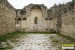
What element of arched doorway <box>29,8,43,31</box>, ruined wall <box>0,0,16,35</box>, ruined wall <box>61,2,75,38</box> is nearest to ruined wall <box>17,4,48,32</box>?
arched doorway <box>29,8,43,31</box>

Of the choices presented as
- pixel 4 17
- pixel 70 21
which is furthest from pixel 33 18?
pixel 70 21

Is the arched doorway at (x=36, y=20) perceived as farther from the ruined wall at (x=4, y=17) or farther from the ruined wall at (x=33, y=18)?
the ruined wall at (x=4, y=17)

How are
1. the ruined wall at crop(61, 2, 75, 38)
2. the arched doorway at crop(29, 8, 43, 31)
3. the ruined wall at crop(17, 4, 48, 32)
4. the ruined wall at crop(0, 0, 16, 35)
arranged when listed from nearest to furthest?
the ruined wall at crop(61, 2, 75, 38), the ruined wall at crop(0, 0, 16, 35), the ruined wall at crop(17, 4, 48, 32), the arched doorway at crop(29, 8, 43, 31)

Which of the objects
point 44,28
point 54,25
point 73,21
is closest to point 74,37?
point 73,21

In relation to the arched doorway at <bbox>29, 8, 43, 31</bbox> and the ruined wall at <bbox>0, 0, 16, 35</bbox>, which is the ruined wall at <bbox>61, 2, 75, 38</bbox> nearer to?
the ruined wall at <bbox>0, 0, 16, 35</bbox>

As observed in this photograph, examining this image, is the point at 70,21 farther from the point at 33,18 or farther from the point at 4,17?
the point at 33,18

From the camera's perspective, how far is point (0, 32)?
14.4 m

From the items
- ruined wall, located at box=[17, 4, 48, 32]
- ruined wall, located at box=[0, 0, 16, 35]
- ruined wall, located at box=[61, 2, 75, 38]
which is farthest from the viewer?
ruined wall, located at box=[17, 4, 48, 32]

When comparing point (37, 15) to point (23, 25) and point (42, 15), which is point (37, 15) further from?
point (23, 25)

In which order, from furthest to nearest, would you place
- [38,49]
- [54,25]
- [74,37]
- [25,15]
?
[25,15]
[54,25]
[74,37]
[38,49]

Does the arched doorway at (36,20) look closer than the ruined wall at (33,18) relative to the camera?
No

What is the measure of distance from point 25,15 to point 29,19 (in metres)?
0.98

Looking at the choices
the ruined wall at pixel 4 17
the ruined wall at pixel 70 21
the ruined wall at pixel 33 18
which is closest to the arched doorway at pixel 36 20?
the ruined wall at pixel 33 18

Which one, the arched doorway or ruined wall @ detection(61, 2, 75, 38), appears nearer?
ruined wall @ detection(61, 2, 75, 38)
